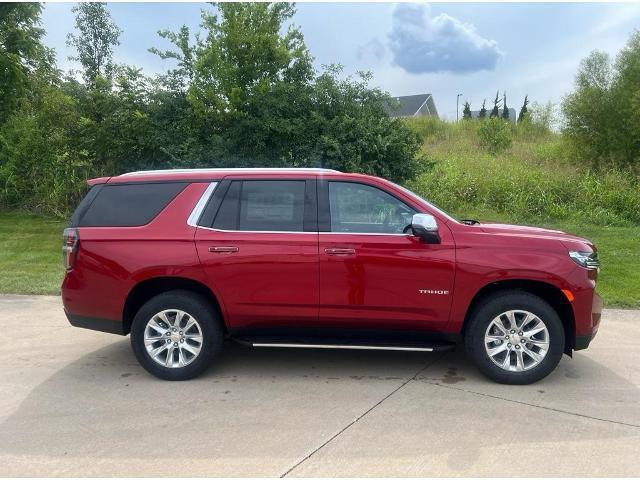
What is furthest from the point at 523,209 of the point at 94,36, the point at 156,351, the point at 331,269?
the point at 94,36

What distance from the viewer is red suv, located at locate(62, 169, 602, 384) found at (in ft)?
14.7

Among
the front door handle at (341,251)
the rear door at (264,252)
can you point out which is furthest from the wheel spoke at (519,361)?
the rear door at (264,252)

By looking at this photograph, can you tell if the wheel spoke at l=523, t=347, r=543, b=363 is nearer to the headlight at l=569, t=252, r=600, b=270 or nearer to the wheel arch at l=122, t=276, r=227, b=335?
the headlight at l=569, t=252, r=600, b=270

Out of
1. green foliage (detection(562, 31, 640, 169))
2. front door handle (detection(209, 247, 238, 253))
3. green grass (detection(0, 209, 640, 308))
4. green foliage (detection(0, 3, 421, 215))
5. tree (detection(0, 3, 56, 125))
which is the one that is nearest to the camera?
front door handle (detection(209, 247, 238, 253))

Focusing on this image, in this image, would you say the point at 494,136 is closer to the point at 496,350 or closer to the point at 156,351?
the point at 496,350

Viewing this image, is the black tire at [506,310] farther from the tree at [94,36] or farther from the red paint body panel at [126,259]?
the tree at [94,36]

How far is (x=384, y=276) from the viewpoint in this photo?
177 inches

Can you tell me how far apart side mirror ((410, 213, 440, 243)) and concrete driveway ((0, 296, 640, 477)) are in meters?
1.26

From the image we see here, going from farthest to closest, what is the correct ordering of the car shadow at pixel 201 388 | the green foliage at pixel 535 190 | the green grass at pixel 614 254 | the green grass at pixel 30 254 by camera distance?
the green foliage at pixel 535 190
the green grass at pixel 30 254
the green grass at pixel 614 254
the car shadow at pixel 201 388

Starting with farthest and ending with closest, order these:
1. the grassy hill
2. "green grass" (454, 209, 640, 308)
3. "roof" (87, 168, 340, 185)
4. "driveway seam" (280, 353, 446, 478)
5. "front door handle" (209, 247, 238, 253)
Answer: the grassy hill, "green grass" (454, 209, 640, 308), "roof" (87, 168, 340, 185), "front door handle" (209, 247, 238, 253), "driveway seam" (280, 353, 446, 478)

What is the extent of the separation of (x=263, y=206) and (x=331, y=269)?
84 centimetres

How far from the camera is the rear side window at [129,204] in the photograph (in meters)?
4.81

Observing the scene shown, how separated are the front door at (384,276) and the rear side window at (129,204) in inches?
58.6

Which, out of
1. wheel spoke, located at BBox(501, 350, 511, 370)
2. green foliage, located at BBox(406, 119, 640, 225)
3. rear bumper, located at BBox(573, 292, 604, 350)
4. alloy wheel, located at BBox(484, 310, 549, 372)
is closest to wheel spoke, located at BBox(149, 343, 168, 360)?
alloy wheel, located at BBox(484, 310, 549, 372)
